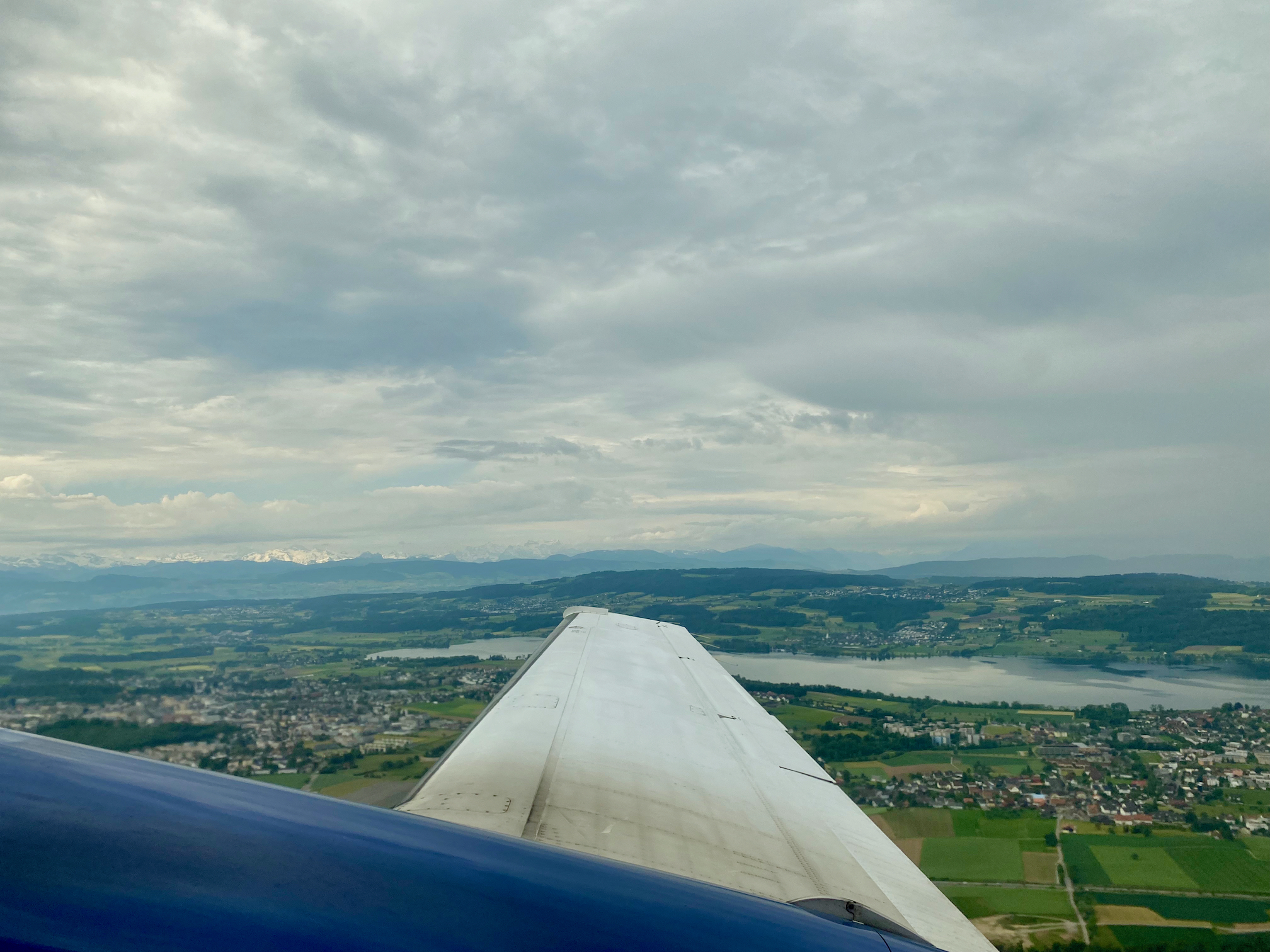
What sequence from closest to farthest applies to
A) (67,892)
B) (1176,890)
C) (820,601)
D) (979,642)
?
(67,892) < (1176,890) < (979,642) < (820,601)

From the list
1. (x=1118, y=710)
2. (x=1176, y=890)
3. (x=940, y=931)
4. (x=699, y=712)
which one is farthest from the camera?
(x=1118, y=710)

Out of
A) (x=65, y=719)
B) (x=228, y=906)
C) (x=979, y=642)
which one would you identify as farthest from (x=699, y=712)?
(x=979, y=642)

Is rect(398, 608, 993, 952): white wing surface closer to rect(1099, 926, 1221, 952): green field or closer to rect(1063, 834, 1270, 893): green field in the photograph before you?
rect(1099, 926, 1221, 952): green field

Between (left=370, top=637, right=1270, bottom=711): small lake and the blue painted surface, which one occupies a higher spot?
the blue painted surface

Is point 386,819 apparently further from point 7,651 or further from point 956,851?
point 7,651

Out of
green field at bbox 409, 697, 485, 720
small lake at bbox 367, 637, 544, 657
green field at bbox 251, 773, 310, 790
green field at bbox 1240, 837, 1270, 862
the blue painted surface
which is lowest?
small lake at bbox 367, 637, 544, 657

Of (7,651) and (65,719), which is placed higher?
(65,719)

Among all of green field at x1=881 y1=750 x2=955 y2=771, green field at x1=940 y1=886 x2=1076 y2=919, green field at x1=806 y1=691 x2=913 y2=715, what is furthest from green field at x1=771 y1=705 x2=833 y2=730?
green field at x1=940 y1=886 x2=1076 y2=919
